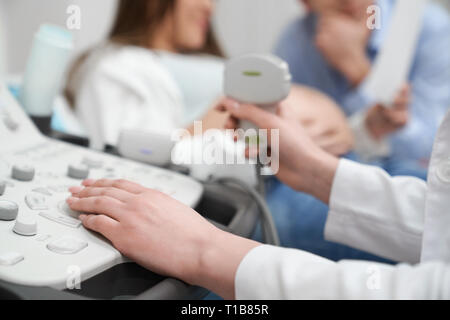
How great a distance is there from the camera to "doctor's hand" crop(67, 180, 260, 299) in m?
0.38

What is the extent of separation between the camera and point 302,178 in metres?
0.66

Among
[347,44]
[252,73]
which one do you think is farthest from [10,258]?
[347,44]

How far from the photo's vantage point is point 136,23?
121 centimetres

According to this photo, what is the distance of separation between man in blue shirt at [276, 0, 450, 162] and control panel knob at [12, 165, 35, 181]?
1196 mm

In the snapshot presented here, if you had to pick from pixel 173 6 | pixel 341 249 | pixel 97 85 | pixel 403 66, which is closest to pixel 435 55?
pixel 403 66

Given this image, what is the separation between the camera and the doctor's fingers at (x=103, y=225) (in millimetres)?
400

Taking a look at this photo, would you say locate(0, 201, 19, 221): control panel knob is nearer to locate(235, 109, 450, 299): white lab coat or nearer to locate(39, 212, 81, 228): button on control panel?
locate(39, 212, 81, 228): button on control panel

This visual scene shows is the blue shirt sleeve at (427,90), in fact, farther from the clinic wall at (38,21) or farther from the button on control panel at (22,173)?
the button on control panel at (22,173)

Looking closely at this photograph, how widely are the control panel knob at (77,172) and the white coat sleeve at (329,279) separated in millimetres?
261

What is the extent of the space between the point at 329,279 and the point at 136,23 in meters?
1.03

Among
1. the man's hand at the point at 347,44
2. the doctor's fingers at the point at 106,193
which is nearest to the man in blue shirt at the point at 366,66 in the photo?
A: the man's hand at the point at 347,44

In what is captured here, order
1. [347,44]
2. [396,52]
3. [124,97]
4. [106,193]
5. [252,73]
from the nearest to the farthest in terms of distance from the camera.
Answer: [106,193]
[252,73]
[124,97]
[396,52]
[347,44]

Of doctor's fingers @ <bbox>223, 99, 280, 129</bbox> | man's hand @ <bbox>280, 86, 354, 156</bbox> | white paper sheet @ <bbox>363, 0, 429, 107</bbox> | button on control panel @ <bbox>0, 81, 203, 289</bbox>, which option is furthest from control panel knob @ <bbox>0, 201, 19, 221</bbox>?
white paper sheet @ <bbox>363, 0, 429, 107</bbox>

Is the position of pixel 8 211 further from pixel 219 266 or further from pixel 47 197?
pixel 219 266
